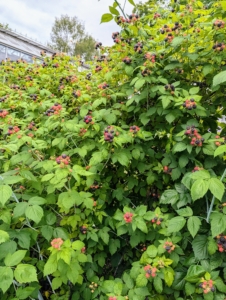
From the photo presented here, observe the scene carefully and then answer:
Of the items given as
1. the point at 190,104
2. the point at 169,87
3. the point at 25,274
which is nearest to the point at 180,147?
the point at 190,104

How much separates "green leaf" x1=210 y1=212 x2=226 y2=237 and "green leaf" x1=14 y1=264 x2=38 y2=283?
2.73ft

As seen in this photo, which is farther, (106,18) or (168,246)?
(106,18)

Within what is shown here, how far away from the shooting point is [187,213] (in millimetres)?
1224

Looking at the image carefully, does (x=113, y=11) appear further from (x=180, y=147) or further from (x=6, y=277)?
(x=6, y=277)

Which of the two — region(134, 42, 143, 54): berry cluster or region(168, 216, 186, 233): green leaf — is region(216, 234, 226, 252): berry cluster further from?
region(134, 42, 143, 54): berry cluster

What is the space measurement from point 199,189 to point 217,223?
19 centimetres

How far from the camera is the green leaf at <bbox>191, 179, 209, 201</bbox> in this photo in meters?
1.10

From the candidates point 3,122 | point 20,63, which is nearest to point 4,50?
point 20,63

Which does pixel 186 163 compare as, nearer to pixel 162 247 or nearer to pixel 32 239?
pixel 162 247

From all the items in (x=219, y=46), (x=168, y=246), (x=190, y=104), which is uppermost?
(x=219, y=46)

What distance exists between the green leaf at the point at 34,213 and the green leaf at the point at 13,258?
16cm

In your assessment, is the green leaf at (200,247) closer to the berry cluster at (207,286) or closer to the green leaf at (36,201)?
the berry cluster at (207,286)

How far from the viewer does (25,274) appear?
40.1 inches

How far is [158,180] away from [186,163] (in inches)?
14.2
